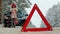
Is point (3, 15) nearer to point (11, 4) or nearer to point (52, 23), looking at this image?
point (11, 4)

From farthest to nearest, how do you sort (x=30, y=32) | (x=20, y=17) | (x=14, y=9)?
(x=20, y=17)
(x=14, y=9)
(x=30, y=32)

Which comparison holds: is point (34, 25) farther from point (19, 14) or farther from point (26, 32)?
point (26, 32)

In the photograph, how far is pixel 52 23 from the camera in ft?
3.82

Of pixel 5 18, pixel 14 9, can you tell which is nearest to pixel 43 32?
pixel 14 9

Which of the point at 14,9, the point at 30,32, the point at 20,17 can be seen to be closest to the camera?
the point at 30,32

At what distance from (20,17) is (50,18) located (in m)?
0.22

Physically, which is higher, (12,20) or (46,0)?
(46,0)

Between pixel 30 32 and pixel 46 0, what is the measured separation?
0.42m

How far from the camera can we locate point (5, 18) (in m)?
1.15

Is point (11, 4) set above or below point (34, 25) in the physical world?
above

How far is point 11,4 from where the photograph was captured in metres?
1.15

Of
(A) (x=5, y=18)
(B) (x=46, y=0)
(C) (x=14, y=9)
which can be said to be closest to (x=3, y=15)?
(A) (x=5, y=18)

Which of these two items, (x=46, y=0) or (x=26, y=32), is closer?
(x=26, y=32)

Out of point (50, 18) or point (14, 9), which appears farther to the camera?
point (50, 18)
